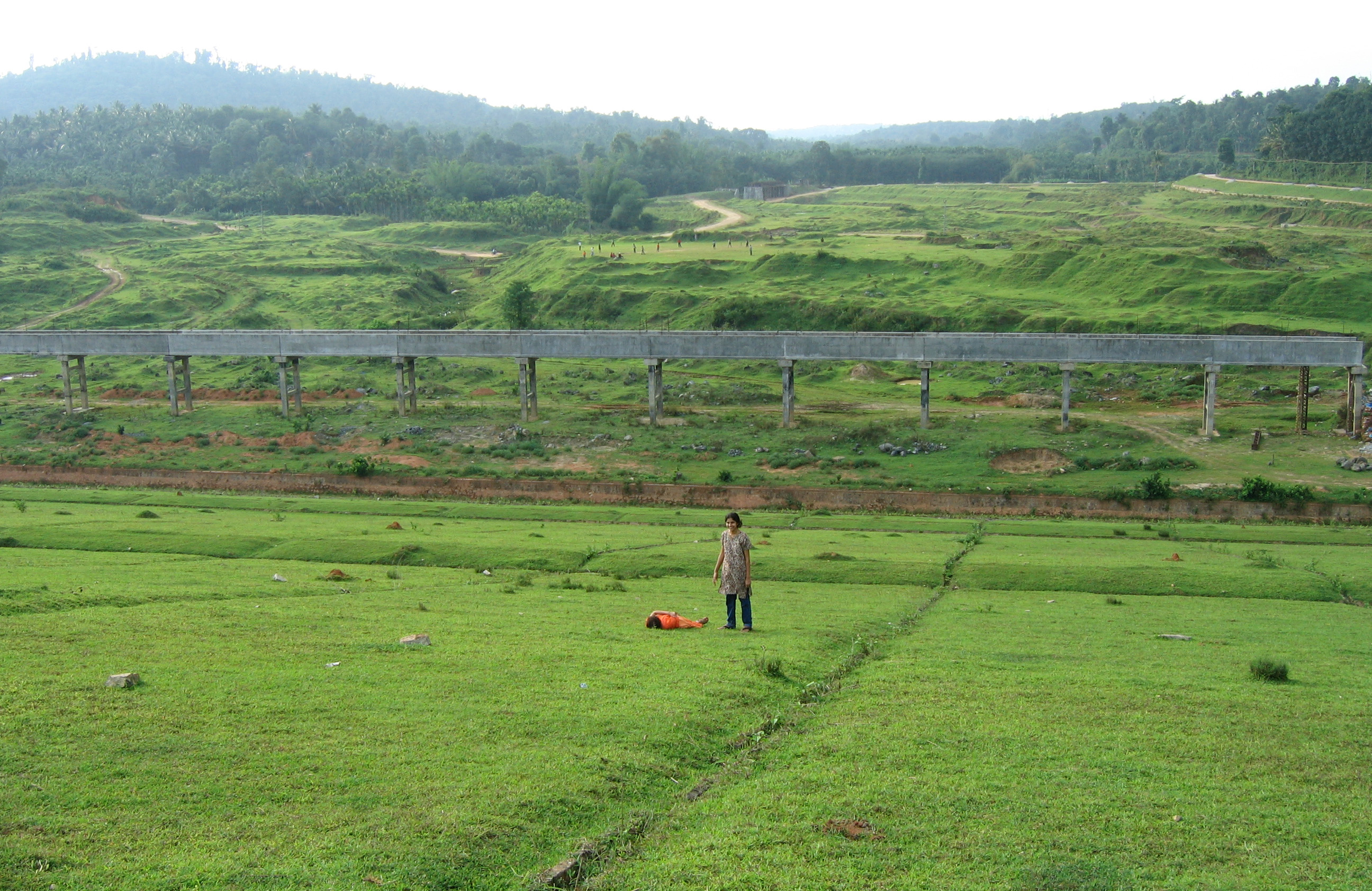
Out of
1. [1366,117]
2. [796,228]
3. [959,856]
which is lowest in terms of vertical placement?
[959,856]

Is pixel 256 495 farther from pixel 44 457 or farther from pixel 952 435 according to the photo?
pixel 952 435

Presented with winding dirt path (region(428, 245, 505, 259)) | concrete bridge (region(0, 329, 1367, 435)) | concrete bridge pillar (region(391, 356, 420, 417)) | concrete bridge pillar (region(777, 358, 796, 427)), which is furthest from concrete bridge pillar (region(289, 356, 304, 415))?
winding dirt path (region(428, 245, 505, 259))

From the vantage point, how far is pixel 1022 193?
15162 cm

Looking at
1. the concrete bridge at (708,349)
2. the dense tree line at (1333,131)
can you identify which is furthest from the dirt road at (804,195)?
the concrete bridge at (708,349)

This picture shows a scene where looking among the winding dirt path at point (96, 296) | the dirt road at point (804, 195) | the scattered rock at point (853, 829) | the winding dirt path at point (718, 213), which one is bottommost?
the scattered rock at point (853, 829)

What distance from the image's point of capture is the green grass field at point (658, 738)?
33.1 ft

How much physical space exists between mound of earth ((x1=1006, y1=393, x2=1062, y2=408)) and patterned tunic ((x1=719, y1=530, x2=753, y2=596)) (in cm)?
4227

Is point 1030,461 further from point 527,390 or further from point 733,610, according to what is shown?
point 733,610

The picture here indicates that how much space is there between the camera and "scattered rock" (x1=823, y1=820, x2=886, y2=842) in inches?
420

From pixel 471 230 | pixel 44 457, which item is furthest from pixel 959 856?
pixel 471 230

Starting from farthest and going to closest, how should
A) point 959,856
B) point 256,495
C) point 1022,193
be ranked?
1. point 1022,193
2. point 256,495
3. point 959,856

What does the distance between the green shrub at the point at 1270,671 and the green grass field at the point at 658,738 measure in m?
0.19

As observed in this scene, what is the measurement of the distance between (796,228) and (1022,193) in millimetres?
46947

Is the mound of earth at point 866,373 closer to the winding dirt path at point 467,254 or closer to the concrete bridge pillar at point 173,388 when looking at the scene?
the concrete bridge pillar at point 173,388
